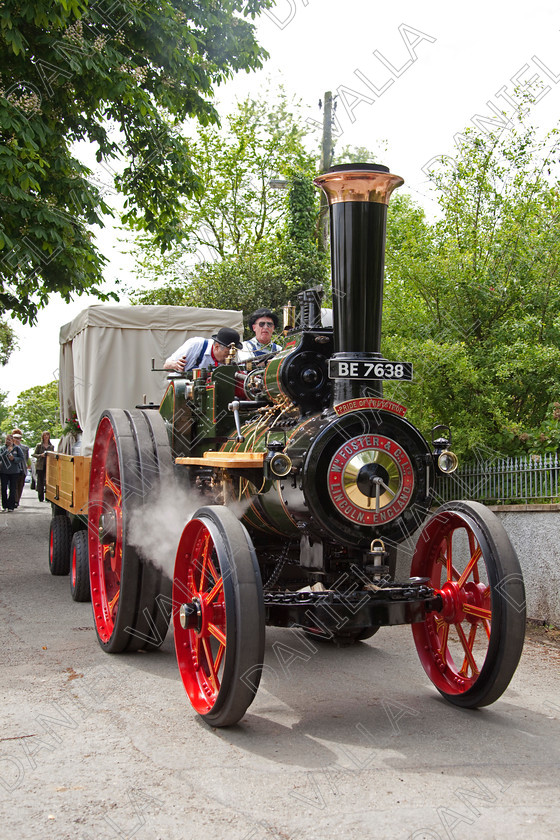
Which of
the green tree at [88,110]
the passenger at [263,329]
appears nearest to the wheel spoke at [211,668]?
the passenger at [263,329]

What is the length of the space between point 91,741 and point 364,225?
2732mm

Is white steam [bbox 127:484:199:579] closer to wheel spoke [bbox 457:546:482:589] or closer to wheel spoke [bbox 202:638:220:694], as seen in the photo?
wheel spoke [bbox 202:638:220:694]

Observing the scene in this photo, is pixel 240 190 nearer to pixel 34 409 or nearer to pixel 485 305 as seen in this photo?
pixel 485 305

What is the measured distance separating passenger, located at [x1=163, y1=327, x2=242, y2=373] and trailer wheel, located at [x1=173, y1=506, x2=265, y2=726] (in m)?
2.03

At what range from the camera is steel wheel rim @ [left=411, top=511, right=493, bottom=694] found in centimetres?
410

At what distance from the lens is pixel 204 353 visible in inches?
247

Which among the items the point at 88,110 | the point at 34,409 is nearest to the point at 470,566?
the point at 88,110

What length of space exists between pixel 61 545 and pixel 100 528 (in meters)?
3.12

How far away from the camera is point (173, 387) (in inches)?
227

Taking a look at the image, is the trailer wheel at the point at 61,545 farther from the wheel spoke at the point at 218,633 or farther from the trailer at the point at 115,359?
the wheel spoke at the point at 218,633

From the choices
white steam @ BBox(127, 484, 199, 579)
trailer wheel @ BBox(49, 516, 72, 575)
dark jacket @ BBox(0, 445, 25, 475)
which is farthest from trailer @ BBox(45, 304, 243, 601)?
dark jacket @ BBox(0, 445, 25, 475)

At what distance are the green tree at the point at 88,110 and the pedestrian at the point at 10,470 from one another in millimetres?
6404

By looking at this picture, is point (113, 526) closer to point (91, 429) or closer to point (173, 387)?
point (173, 387)

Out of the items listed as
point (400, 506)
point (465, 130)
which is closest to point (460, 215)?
point (465, 130)
